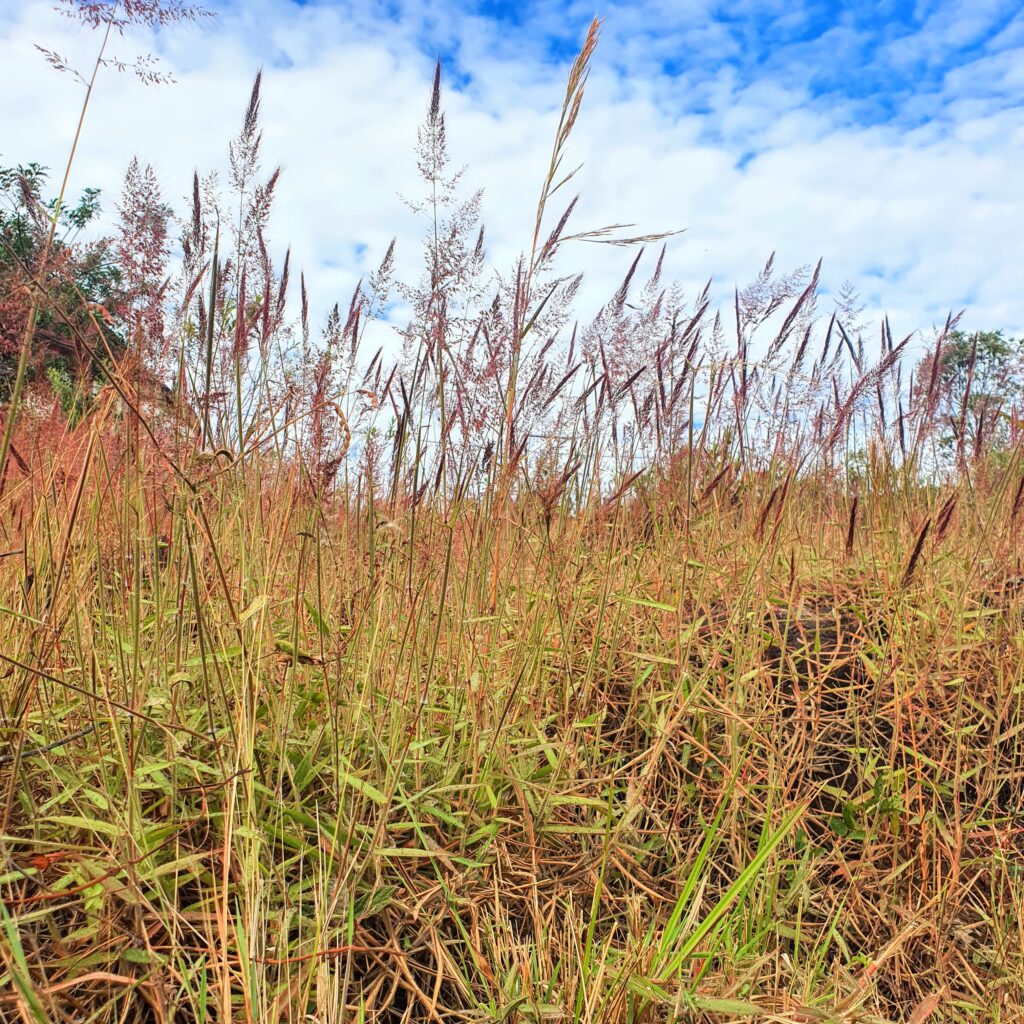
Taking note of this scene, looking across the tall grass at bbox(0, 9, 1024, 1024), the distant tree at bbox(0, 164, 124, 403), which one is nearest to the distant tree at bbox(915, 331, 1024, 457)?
the tall grass at bbox(0, 9, 1024, 1024)

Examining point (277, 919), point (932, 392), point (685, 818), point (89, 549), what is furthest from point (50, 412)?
point (932, 392)

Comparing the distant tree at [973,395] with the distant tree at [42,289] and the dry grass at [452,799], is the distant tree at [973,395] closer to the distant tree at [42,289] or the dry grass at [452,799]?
the dry grass at [452,799]

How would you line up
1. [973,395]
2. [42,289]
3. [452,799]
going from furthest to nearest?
[973,395]
[452,799]
[42,289]

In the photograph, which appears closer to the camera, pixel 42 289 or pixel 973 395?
pixel 42 289

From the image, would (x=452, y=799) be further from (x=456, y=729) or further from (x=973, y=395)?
(x=973, y=395)

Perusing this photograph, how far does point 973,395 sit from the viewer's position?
319cm

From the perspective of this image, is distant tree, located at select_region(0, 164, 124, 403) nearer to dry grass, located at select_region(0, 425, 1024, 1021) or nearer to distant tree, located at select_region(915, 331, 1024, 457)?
dry grass, located at select_region(0, 425, 1024, 1021)

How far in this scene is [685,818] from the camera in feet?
5.31

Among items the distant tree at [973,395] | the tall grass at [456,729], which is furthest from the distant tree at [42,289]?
the distant tree at [973,395]

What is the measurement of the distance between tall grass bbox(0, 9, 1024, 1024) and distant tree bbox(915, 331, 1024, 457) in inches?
9.6

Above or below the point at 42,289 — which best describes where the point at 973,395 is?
above

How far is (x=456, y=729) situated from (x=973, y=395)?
9.70ft

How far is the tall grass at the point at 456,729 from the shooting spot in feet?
3.37

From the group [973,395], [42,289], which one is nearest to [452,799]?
[42,289]
